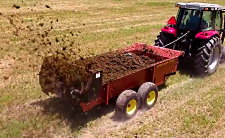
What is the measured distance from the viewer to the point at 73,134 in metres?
5.88

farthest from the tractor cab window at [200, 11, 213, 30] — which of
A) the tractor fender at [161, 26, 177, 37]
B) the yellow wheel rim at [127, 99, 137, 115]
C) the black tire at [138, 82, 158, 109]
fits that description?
the yellow wheel rim at [127, 99, 137, 115]

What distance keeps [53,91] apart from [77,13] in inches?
484

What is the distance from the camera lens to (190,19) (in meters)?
9.13

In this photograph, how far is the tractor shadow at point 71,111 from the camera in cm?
626

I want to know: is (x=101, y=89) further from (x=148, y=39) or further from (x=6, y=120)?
(x=148, y=39)

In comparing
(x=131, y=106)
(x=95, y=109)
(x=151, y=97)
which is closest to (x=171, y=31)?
(x=151, y=97)

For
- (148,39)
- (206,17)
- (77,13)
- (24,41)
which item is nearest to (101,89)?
(206,17)

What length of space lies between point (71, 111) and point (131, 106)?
1227 millimetres

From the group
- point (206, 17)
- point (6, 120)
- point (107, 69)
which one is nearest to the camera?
point (6, 120)

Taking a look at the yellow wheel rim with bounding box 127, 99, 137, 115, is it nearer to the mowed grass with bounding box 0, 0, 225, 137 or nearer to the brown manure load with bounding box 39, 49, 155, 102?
the mowed grass with bounding box 0, 0, 225, 137

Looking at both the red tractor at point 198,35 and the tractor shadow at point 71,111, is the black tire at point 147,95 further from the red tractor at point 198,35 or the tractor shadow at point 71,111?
the red tractor at point 198,35

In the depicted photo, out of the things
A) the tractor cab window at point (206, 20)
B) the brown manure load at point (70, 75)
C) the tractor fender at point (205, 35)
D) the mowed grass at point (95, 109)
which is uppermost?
the tractor cab window at point (206, 20)

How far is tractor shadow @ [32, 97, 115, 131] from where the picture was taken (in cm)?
626

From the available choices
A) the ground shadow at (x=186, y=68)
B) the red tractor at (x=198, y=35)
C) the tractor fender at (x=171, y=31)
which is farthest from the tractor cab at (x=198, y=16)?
the ground shadow at (x=186, y=68)
